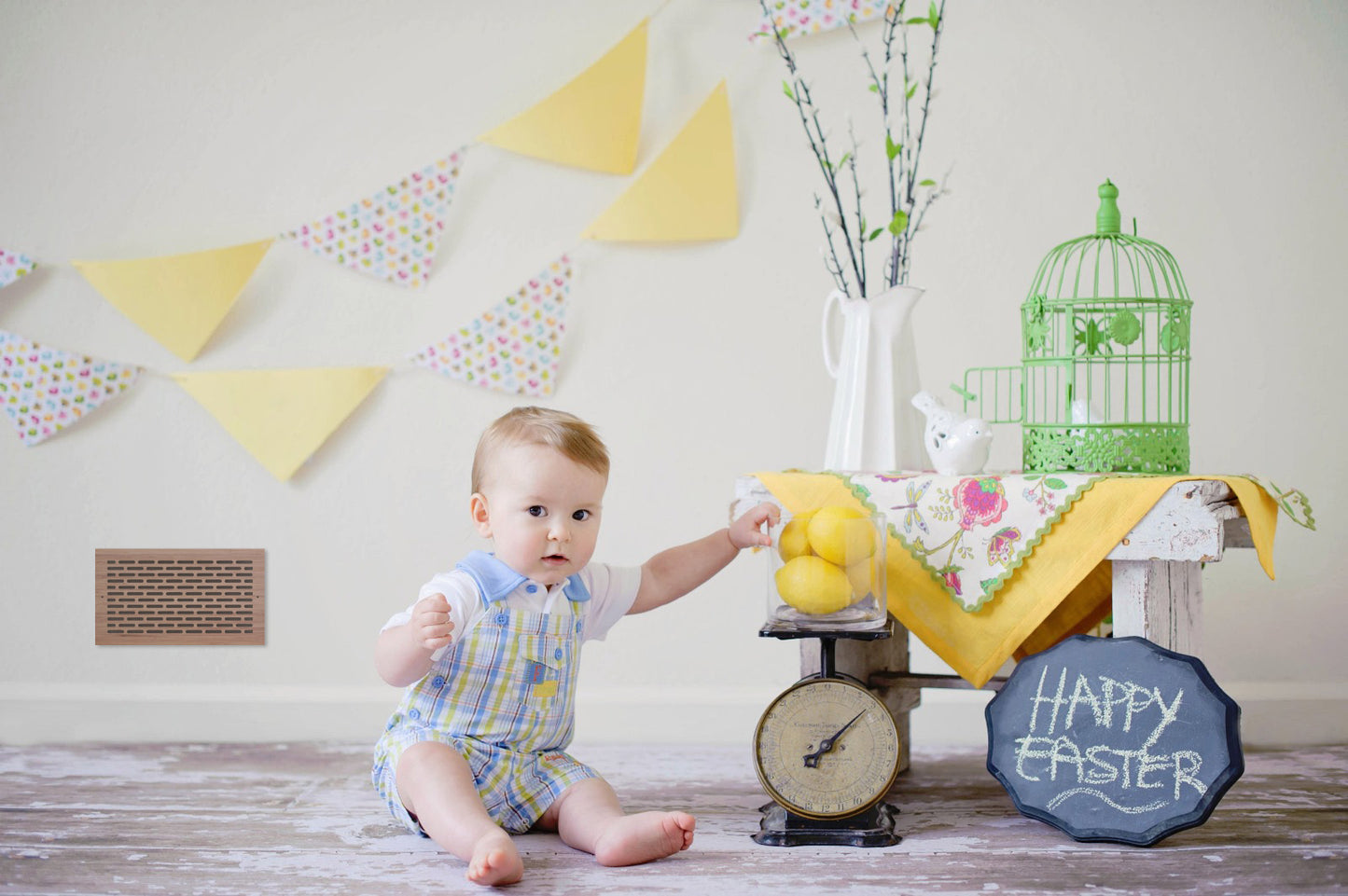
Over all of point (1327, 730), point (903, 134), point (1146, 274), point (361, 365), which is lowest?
point (1327, 730)

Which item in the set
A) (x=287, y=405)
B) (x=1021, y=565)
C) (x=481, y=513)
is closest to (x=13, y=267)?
(x=287, y=405)

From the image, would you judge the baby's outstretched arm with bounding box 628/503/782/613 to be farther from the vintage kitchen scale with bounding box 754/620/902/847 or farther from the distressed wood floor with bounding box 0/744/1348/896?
the distressed wood floor with bounding box 0/744/1348/896

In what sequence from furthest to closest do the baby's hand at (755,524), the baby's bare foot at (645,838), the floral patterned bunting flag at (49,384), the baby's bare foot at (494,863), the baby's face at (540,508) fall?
the floral patterned bunting flag at (49,384) < the baby's hand at (755,524) < the baby's face at (540,508) < the baby's bare foot at (645,838) < the baby's bare foot at (494,863)

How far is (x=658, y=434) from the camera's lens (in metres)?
2.35

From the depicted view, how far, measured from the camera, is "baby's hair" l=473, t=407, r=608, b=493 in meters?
1.57

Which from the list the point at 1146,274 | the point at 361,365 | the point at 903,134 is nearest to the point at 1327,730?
the point at 1146,274

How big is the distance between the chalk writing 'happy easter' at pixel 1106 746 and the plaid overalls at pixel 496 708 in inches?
25.5

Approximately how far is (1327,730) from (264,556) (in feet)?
7.13

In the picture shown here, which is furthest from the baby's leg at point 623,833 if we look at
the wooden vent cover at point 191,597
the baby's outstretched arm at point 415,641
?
the wooden vent cover at point 191,597

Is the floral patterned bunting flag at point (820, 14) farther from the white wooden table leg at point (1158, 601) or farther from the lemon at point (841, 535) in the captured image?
the white wooden table leg at point (1158, 601)

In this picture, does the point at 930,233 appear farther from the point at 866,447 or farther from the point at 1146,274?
the point at 866,447

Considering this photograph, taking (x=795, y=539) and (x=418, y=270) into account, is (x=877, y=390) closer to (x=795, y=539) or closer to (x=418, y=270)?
(x=795, y=539)

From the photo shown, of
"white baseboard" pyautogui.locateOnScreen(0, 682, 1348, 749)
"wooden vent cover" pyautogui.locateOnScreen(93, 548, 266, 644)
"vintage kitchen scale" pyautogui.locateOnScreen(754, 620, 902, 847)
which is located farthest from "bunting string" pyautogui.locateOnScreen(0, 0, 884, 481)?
"vintage kitchen scale" pyautogui.locateOnScreen(754, 620, 902, 847)

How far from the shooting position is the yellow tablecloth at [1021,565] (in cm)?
151
